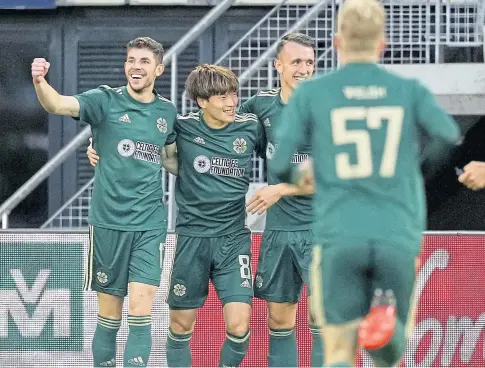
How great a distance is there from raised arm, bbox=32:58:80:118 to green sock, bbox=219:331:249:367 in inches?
69.8

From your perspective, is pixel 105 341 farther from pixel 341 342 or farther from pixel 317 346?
pixel 341 342

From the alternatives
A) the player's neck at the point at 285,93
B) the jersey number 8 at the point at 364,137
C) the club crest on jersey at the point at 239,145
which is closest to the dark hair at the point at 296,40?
the player's neck at the point at 285,93

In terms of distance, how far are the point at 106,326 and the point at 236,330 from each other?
33.2 inches

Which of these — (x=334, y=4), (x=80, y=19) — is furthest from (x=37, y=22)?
(x=334, y=4)

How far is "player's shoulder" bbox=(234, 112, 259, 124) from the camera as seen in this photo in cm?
846

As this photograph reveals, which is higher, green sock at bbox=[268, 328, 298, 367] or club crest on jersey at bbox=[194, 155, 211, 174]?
club crest on jersey at bbox=[194, 155, 211, 174]

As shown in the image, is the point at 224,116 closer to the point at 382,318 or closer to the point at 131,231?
the point at 131,231

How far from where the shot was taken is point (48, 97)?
7.90 metres

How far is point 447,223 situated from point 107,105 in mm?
6088

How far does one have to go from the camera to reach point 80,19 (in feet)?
45.5

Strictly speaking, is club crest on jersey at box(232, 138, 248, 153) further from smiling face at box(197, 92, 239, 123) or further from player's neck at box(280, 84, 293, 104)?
player's neck at box(280, 84, 293, 104)

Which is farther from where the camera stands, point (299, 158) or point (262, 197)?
point (299, 158)

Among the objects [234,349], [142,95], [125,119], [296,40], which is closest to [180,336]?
[234,349]

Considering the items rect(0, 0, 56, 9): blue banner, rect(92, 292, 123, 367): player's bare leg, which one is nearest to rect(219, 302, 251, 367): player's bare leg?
rect(92, 292, 123, 367): player's bare leg
